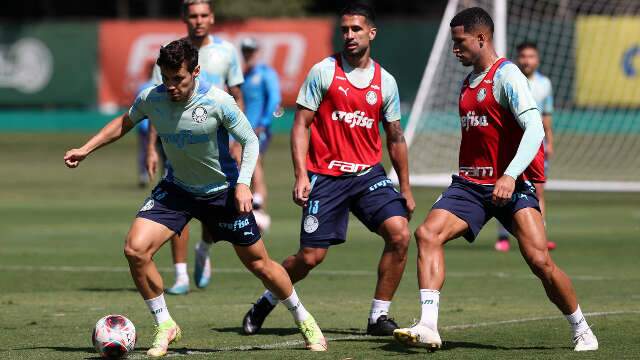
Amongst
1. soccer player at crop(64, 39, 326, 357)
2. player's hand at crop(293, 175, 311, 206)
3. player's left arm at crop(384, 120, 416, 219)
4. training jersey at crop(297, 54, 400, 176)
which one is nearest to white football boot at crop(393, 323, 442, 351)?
soccer player at crop(64, 39, 326, 357)

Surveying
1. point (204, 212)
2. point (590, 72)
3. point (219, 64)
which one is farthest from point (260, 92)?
point (590, 72)

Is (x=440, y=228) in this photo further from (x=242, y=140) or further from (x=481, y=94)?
(x=242, y=140)

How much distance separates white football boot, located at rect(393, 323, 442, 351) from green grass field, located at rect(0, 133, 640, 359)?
0.19m

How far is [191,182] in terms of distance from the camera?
913 cm

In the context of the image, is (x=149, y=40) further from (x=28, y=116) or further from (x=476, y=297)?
(x=476, y=297)

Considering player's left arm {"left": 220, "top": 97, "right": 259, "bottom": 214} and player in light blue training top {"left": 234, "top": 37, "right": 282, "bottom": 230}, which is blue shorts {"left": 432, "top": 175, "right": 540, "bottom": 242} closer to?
player's left arm {"left": 220, "top": 97, "right": 259, "bottom": 214}

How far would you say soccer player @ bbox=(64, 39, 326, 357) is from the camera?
8.86 metres

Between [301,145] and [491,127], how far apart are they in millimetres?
1488

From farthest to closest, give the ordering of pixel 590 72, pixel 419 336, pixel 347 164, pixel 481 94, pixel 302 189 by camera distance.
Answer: pixel 590 72 → pixel 347 164 → pixel 302 189 → pixel 481 94 → pixel 419 336

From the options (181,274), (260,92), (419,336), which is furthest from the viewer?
(260,92)

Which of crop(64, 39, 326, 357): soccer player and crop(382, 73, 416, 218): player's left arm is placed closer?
crop(64, 39, 326, 357): soccer player

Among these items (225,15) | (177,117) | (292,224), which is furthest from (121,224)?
(225,15)

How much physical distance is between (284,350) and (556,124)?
27.3 meters

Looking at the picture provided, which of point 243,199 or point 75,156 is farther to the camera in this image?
point 75,156
